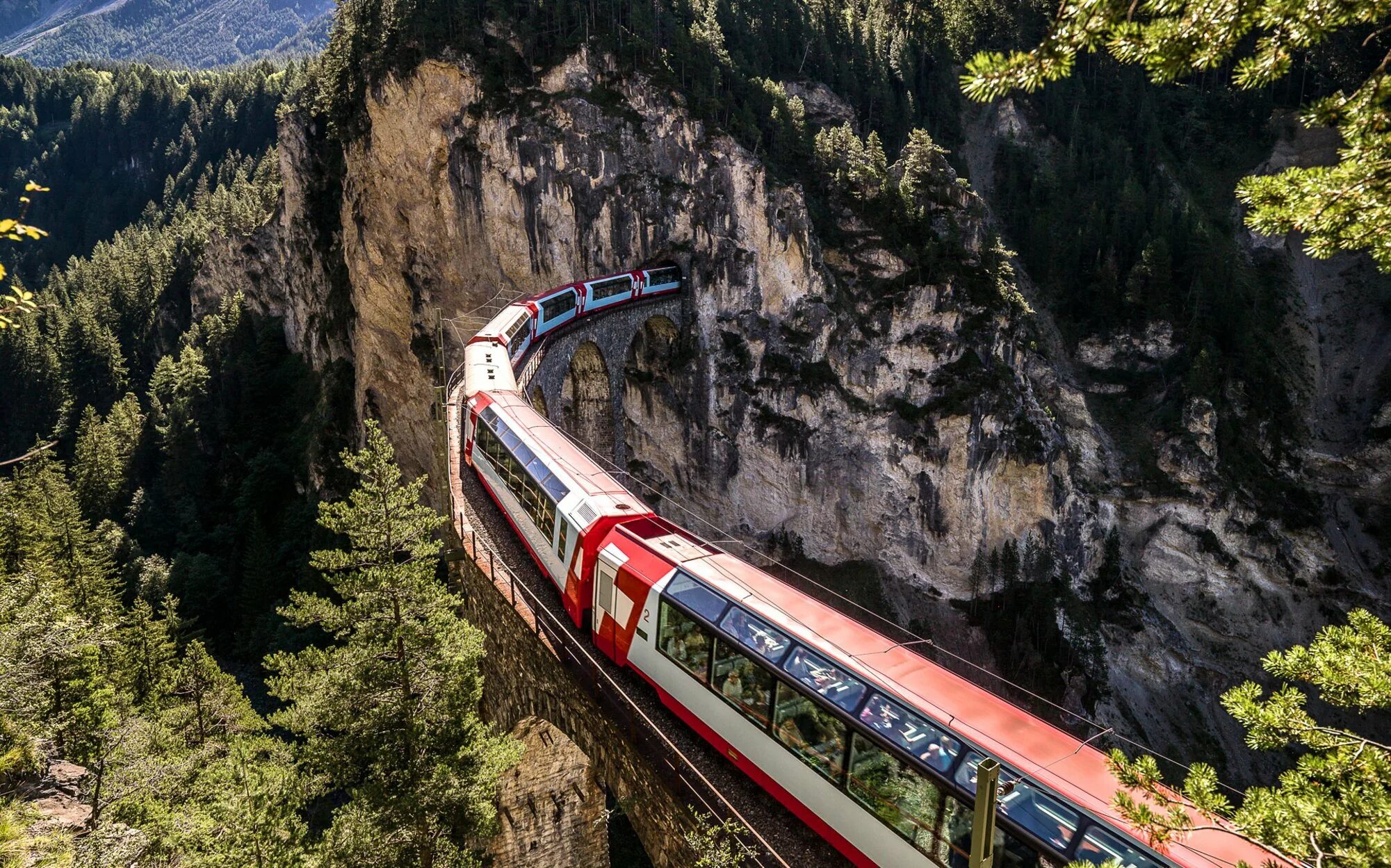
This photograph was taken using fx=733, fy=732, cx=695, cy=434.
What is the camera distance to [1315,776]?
219 inches

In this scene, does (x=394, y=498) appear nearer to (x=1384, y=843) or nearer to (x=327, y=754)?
(x=327, y=754)

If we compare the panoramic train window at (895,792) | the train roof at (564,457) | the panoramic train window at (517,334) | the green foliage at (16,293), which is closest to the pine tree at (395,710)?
the train roof at (564,457)

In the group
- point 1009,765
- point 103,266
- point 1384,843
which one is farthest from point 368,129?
point 103,266

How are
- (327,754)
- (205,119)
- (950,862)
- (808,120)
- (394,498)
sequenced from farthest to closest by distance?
(205,119)
(808,120)
(394,498)
(327,754)
(950,862)

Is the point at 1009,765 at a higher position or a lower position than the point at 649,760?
higher

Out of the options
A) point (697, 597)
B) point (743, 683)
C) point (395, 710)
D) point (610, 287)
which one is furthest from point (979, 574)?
point (395, 710)

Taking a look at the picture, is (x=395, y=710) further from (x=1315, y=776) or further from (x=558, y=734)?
(x=1315, y=776)

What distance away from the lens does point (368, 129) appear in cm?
3756

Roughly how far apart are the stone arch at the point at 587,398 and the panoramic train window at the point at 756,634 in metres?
23.9

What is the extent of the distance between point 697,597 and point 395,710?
547 centimetres

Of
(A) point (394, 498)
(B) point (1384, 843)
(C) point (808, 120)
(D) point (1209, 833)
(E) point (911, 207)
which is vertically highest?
(C) point (808, 120)

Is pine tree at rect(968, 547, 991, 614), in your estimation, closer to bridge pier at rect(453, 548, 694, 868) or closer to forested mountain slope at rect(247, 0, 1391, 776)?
forested mountain slope at rect(247, 0, 1391, 776)

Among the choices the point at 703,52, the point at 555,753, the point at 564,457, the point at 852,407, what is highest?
the point at 703,52

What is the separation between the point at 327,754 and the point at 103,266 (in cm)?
9921
